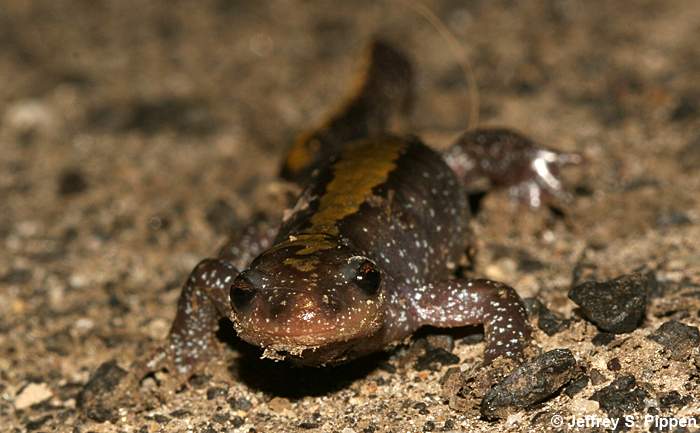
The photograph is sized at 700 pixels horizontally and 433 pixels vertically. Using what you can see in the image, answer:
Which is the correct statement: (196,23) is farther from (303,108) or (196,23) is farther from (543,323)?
(543,323)

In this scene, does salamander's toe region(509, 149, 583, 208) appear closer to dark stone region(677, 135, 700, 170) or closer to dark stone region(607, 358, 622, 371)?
dark stone region(677, 135, 700, 170)

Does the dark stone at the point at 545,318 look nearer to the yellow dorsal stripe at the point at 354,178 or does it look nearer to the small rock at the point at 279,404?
the yellow dorsal stripe at the point at 354,178

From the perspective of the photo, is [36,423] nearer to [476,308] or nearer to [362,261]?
[362,261]

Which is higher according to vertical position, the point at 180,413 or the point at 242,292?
the point at 242,292

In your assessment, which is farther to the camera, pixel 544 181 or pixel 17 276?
pixel 544 181

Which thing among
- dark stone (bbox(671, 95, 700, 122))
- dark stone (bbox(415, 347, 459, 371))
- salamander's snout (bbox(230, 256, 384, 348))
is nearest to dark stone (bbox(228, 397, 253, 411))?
salamander's snout (bbox(230, 256, 384, 348))

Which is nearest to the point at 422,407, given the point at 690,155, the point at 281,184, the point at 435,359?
the point at 435,359

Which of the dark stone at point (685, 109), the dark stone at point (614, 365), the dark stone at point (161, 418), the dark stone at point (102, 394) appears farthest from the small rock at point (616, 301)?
the dark stone at point (102, 394)
